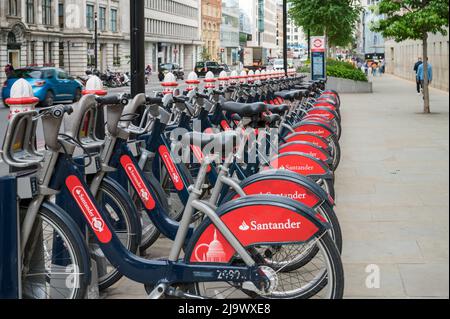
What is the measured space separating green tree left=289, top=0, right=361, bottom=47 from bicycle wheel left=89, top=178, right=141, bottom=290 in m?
36.5

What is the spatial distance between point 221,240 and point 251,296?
32 cm

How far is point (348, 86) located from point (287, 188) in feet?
105

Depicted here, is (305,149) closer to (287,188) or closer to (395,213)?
(395,213)

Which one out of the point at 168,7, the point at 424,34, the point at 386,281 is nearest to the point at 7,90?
the point at 424,34

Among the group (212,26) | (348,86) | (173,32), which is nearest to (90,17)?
(348,86)

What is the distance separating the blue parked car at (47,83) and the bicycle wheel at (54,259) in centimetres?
2470

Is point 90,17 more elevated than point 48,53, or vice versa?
point 90,17

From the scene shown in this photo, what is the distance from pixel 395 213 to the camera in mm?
7523

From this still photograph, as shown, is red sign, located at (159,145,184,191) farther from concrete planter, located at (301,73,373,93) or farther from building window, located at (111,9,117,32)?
building window, located at (111,9,117,32)

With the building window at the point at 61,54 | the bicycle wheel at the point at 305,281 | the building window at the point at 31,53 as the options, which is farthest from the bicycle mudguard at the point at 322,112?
the building window at the point at 61,54

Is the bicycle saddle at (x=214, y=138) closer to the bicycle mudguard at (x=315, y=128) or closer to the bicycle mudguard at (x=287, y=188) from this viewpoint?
the bicycle mudguard at (x=287, y=188)

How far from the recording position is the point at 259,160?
20.3ft
